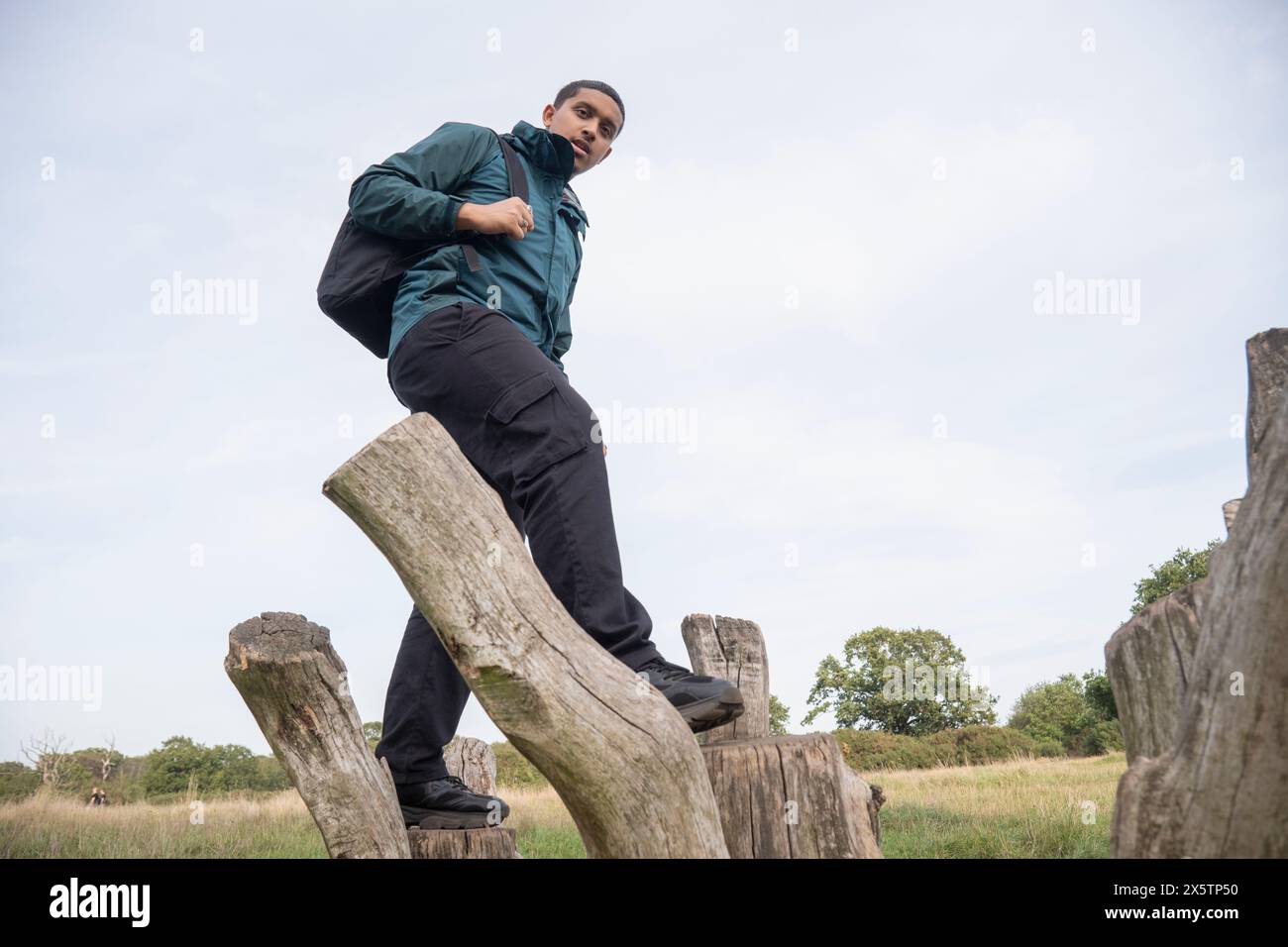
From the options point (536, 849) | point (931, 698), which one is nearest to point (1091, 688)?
point (931, 698)

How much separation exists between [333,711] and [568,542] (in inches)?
33.6

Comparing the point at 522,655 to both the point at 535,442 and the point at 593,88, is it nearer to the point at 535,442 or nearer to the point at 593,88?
the point at 535,442

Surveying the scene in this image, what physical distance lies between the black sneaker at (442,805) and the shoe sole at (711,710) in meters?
0.96

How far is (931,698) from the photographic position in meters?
29.1

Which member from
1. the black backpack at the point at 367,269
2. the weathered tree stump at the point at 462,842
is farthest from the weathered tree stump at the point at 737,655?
the black backpack at the point at 367,269

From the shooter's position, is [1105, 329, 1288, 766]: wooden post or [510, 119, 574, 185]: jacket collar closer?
[1105, 329, 1288, 766]: wooden post

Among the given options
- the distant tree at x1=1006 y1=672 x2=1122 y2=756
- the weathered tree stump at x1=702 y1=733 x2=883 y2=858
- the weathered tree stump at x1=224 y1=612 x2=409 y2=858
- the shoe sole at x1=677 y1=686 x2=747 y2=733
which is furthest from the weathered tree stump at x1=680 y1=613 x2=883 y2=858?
the distant tree at x1=1006 y1=672 x2=1122 y2=756

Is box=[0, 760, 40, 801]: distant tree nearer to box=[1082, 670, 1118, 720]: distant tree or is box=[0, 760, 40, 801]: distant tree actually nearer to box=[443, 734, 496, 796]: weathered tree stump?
box=[443, 734, 496, 796]: weathered tree stump

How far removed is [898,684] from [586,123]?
29.1 m

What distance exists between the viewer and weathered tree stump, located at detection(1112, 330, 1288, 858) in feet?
5.10

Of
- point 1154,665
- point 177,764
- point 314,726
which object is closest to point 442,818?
point 314,726

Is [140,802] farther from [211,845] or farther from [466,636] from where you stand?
[466,636]

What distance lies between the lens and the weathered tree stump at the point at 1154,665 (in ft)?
6.99
